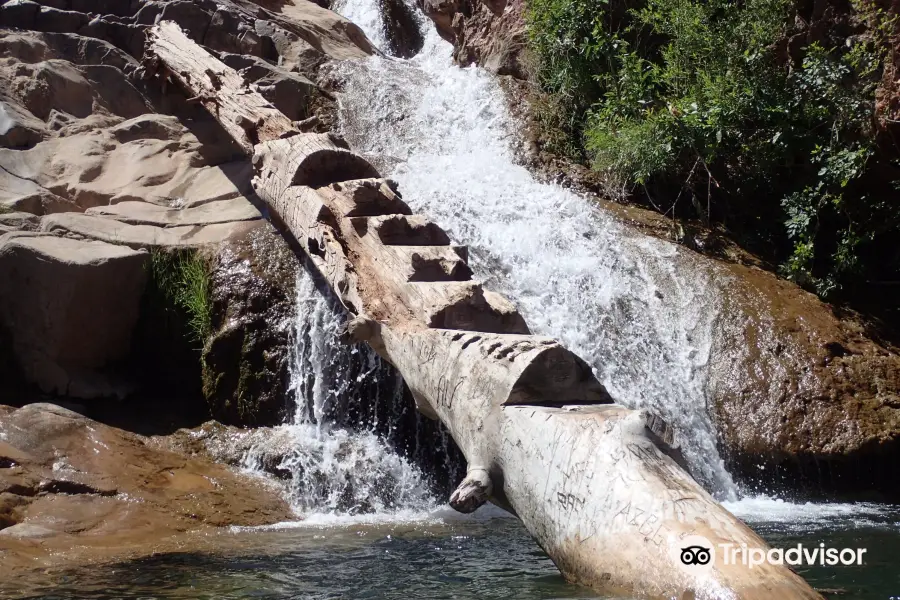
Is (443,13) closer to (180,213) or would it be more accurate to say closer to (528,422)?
(180,213)

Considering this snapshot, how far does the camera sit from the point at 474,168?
355 inches

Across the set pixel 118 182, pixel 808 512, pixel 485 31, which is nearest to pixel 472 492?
pixel 808 512

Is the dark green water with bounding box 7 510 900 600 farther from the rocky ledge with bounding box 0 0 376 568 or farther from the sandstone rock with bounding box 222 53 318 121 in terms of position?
the sandstone rock with bounding box 222 53 318 121

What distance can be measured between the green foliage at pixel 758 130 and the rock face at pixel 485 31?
209cm

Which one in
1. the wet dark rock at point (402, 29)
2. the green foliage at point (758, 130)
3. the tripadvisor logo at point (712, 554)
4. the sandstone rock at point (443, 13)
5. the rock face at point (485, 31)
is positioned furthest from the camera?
the wet dark rock at point (402, 29)

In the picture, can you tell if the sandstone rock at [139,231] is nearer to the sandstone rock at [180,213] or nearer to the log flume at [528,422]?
the sandstone rock at [180,213]

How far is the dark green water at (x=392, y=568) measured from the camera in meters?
3.58

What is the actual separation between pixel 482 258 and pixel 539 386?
3989 millimetres

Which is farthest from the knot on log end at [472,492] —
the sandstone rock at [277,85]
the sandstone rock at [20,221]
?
the sandstone rock at [277,85]

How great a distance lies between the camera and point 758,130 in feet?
25.9

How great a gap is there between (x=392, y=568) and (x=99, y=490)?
2.33m

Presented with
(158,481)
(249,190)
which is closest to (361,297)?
(158,481)

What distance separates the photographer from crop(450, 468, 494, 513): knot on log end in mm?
3426

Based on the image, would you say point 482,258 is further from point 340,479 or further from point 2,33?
point 2,33
